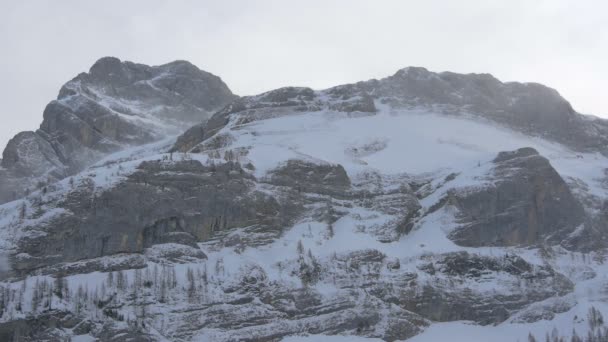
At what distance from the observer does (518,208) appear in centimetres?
16525

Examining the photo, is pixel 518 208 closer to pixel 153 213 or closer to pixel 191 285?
pixel 191 285

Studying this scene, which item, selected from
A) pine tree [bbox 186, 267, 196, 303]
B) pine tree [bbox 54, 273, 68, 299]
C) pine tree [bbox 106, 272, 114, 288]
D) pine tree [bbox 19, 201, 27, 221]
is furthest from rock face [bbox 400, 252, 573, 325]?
pine tree [bbox 19, 201, 27, 221]

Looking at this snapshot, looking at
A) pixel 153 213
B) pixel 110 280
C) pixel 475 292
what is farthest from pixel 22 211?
pixel 475 292

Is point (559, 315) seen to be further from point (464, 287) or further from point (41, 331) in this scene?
point (41, 331)

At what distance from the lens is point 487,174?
566ft

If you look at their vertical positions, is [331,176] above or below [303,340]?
above

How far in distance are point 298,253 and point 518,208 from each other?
1523 inches

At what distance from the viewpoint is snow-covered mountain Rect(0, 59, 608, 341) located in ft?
448

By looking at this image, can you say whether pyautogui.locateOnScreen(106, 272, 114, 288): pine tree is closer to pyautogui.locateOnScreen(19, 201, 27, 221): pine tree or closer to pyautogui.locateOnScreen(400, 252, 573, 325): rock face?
pyautogui.locateOnScreen(19, 201, 27, 221): pine tree

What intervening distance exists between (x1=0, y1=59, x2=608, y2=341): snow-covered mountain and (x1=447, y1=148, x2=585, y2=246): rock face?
0.90 ft

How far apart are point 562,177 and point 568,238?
22.7m

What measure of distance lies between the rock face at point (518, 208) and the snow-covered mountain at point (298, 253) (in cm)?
27

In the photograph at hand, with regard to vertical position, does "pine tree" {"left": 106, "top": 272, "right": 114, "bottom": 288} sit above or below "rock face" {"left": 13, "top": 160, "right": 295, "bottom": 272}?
below

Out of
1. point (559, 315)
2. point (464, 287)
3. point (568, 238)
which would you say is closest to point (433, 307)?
point (464, 287)
